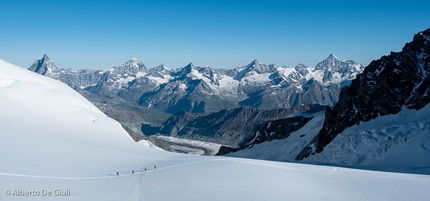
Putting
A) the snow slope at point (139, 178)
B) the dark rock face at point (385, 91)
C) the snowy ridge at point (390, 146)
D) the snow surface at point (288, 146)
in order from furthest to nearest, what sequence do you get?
the snow surface at point (288, 146) → the dark rock face at point (385, 91) → the snowy ridge at point (390, 146) → the snow slope at point (139, 178)

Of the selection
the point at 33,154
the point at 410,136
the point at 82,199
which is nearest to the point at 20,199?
the point at 82,199

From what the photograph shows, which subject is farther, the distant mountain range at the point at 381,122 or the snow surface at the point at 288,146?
the snow surface at the point at 288,146

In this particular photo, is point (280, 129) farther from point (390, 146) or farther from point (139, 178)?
point (139, 178)

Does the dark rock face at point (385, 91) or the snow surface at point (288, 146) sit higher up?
the dark rock face at point (385, 91)

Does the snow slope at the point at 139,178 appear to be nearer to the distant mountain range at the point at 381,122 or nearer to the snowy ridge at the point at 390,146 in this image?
the snowy ridge at the point at 390,146

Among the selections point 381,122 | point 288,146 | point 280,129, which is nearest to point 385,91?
point 381,122

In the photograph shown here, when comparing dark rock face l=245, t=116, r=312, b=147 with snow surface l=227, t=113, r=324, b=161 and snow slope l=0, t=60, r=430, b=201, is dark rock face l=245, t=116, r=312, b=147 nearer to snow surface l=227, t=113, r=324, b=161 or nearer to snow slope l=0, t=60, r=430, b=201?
snow surface l=227, t=113, r=324, b=161

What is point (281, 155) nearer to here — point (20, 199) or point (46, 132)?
point (46, 132)

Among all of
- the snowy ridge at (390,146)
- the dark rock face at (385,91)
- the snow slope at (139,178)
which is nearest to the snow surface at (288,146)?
the dark rock face at (385,91)
